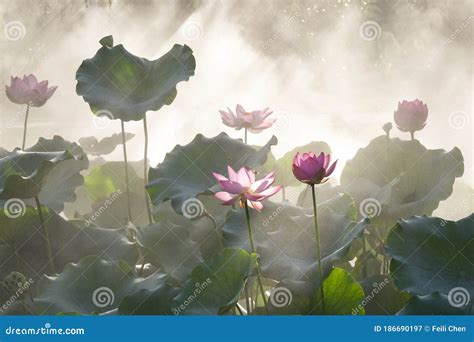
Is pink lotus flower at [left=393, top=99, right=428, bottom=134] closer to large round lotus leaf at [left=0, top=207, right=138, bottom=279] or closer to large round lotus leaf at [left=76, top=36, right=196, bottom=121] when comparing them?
large round lotus leaf at [left=76, top=36, right=196, bottom=121]

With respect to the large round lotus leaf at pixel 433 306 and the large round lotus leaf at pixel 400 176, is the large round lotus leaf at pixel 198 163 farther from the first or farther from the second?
the large round lotus leaf at pixel 433 306

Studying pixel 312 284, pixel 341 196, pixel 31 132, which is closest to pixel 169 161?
pixel 341 196

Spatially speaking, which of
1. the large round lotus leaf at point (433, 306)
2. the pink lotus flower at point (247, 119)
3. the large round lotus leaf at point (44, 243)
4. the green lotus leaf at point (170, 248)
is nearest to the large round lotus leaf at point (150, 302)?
the green lotus leaf at point (170, 248)

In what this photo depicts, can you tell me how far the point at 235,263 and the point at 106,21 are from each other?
7744 millimetres

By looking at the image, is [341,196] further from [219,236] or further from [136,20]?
[136,20]

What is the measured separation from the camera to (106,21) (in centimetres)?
858

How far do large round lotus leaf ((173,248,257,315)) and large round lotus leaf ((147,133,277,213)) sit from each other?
264mm

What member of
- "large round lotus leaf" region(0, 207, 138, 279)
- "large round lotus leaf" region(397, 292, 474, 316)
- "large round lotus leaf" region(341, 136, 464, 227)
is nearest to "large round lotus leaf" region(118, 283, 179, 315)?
"large round lotus leaf" region(0, 207, 138, 279)

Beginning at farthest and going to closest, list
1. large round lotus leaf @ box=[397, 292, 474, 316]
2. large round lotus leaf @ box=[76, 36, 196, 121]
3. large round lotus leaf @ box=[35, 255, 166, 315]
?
large round lotus leaf @ box=[76, 36, 196, 121] < large round lotus leaf @ box=[35, 255, 166, 315] < large round lotus leaf @ box=[397, 292, 474, 316]

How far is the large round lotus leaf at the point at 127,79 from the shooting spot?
1.55 metres

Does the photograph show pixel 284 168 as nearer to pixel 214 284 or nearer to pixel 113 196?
pixel 113 196

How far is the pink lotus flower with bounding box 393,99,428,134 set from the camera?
169 cm

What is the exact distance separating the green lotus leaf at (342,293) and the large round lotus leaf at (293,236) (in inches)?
0.7

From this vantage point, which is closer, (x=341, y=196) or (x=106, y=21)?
(x=341, y=196)
